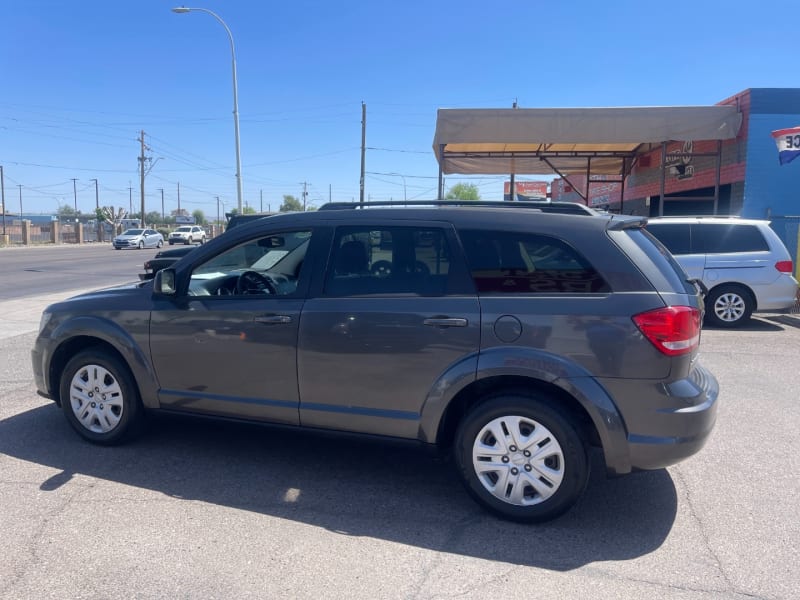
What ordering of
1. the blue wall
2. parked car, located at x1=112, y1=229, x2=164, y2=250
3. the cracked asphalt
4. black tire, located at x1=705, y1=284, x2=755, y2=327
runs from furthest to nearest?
parked car, located at x1=112, y1=229, x2=164, y2=250 → the blue wall → black tire, located at x1=705, y1=284, x2=755, y2=327 → the cracked asphalt

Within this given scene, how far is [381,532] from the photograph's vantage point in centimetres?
354

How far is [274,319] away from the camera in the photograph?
4113 mm

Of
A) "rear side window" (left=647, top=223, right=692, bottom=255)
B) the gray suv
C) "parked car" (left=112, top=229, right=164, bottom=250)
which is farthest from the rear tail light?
"parked car" (left=112, top=229, right=164, bottom=250)

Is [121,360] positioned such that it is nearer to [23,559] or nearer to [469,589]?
[23,559]

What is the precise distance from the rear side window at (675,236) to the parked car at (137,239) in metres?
42.0

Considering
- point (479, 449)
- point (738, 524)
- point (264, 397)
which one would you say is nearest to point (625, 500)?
point (738, 524)

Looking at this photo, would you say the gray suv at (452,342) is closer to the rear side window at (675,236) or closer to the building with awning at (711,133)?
the rear side window at (675,236)

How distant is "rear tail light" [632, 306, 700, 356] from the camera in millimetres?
3408

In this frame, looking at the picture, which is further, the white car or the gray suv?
the white car

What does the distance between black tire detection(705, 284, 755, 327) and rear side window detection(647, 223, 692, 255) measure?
822 mm

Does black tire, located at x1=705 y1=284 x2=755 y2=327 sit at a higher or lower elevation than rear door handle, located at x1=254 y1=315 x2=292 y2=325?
lower

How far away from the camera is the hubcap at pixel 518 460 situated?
11.7 ft

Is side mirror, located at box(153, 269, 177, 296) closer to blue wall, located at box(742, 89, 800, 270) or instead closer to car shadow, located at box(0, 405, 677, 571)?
car shadow, located at box(0, 405, 677, 571)

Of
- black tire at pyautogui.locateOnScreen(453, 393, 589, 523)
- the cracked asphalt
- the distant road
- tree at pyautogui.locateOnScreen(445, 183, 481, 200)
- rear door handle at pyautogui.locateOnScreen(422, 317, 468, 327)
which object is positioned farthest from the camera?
tree at pyautogui.locateOnScreen(445, 183, 481, 200)
